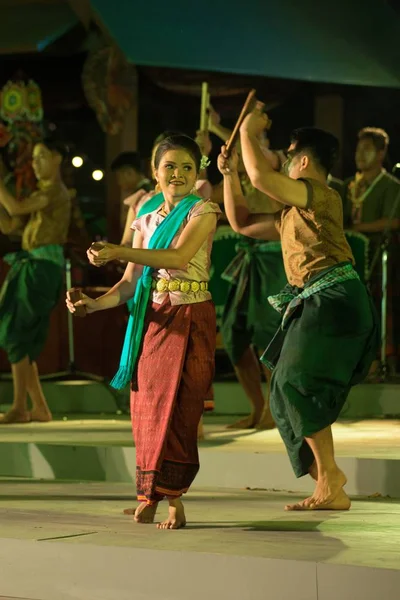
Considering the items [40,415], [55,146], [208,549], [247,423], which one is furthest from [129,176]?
[208,549]

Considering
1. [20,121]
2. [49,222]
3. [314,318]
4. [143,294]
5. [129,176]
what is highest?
[20,121]

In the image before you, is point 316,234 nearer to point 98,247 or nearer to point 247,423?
point 98,247

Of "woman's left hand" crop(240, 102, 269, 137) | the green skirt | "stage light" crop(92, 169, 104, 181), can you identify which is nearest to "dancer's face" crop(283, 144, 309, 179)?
"woman's left hand" crop(240, 102, 269, 137)

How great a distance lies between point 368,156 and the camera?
9.20 m

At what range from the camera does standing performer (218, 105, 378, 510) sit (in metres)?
5.57

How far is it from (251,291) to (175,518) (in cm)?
293

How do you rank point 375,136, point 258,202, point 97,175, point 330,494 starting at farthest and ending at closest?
point 97,175, point 375,136, point 258,202, point 330,494

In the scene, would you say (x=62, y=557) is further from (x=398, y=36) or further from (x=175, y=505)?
(x=398, y=36)

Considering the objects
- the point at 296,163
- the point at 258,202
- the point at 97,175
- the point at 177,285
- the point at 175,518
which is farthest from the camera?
the point at 97,175

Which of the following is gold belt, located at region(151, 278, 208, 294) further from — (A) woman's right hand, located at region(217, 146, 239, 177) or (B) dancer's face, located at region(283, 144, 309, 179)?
(B) dancer's face, located at region(283, 144, 309, 179)

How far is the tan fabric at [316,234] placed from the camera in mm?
5605

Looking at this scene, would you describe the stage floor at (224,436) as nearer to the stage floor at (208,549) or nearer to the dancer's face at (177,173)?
the stage floor at (208,549)

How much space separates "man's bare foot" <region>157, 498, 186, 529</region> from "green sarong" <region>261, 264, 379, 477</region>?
64 cm

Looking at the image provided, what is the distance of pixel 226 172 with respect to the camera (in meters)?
5.61
